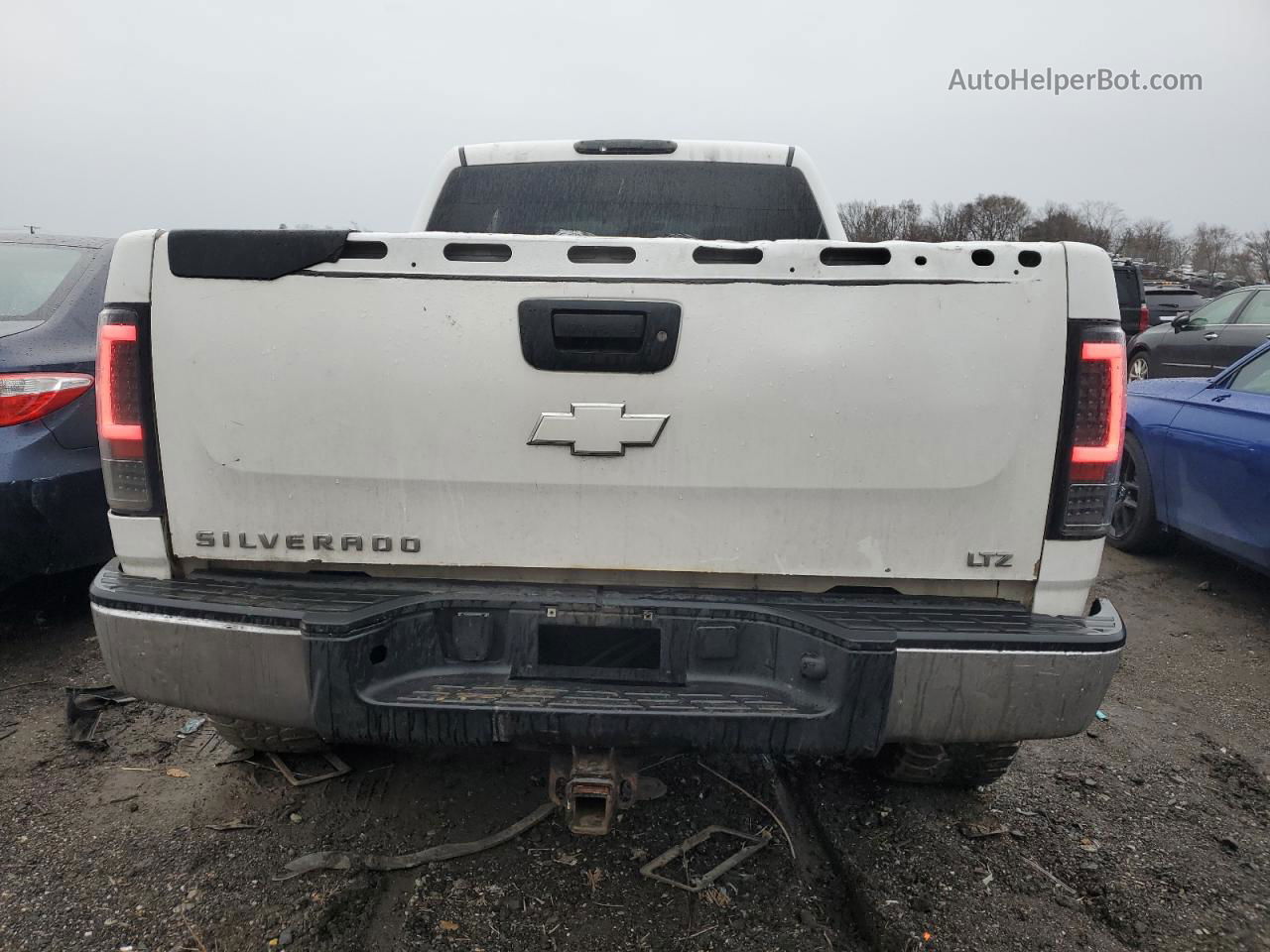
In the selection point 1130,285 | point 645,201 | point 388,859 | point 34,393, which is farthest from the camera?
point 1130,285

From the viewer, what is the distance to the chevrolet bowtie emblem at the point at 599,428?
1.90 meters

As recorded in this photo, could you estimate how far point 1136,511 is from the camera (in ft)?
16.9

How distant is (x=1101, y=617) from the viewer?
199cm

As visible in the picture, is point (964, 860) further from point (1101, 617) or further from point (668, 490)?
point (668, 490)

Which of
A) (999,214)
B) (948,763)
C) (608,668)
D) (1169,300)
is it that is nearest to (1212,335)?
(1169,300)

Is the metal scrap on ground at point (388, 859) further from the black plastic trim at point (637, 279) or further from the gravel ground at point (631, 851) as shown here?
the black plastic trim at point (637, 279)

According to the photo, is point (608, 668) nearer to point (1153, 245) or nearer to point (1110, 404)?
point (1110, 404)

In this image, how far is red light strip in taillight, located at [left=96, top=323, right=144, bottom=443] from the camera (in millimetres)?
1926

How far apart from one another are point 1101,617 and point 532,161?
2.83 meters

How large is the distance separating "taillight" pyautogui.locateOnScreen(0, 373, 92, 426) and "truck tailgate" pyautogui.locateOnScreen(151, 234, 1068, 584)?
5.97 ft

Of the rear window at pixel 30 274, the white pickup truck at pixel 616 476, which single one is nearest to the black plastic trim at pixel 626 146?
the white pickup truck at pixel 616 476

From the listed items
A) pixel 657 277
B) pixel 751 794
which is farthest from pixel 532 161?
pixel 751 794

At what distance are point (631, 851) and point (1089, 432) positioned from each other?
170 centimetres

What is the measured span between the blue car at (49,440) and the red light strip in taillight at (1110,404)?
143 inches
